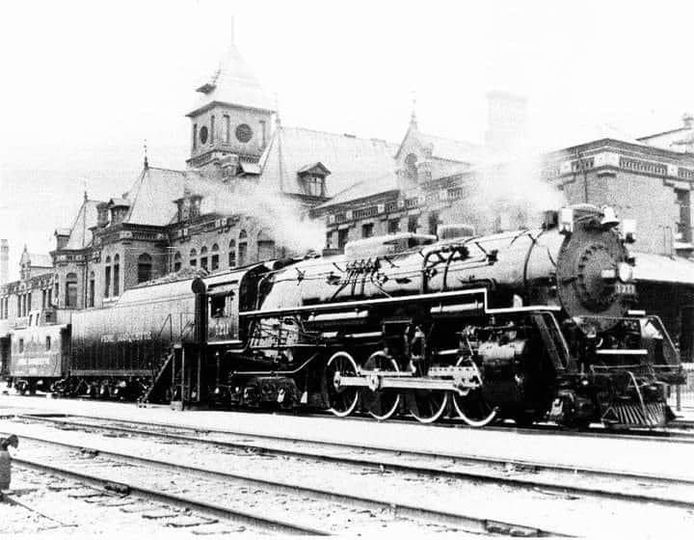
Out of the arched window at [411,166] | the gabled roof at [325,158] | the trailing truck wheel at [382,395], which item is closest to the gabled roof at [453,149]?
the arched window at [411,166]

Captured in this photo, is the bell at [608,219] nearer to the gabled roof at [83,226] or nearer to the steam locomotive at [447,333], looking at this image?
the steam locomotive at [447,333]

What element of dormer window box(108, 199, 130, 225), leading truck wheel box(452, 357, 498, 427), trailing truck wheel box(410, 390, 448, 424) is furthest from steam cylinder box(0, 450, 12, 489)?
dormer window box(108, 199, 130, 225)

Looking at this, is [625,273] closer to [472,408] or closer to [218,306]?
[472,408]

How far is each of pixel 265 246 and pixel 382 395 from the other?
998 inches

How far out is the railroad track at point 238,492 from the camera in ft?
19.6

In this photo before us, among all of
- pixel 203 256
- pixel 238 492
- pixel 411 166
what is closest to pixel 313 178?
pixel 203 256

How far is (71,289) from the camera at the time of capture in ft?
196

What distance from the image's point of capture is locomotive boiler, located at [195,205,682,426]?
12.7 m

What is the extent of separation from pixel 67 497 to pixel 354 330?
9114mm

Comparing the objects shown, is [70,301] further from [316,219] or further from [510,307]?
[510,307]

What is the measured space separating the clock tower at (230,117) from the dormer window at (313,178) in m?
10.7

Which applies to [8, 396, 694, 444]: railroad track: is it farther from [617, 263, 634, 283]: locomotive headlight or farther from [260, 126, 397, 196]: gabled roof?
[260, 126, 397, 196]: gabled roof

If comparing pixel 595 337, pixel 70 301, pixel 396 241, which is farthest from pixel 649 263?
pixel 70 301

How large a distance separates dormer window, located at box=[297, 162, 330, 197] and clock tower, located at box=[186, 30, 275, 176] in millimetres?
10692
